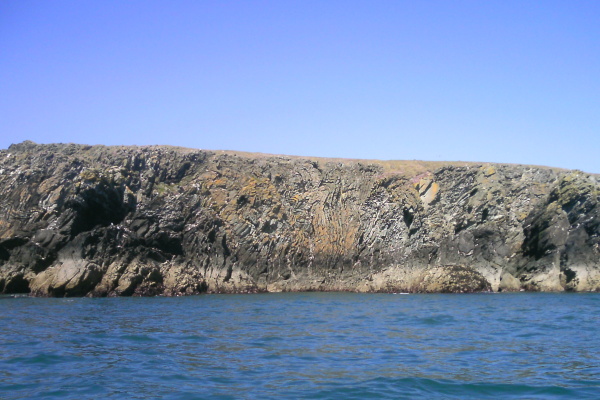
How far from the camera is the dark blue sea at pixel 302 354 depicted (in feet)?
42.8

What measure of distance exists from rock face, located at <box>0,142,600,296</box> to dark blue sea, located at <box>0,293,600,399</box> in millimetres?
16282

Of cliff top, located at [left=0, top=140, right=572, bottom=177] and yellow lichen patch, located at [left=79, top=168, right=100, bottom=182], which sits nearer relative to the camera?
yellow lichen patch, located at [left=79, top=168, right=100, bottom=182]

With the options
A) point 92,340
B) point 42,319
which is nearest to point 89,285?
point 42,319

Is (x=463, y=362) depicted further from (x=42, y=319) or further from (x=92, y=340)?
(x=42, y=319)

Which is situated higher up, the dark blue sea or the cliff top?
the cliff top

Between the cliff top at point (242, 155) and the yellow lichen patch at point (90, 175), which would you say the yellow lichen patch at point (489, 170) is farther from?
the yellow lichen patch at point (90, 175)

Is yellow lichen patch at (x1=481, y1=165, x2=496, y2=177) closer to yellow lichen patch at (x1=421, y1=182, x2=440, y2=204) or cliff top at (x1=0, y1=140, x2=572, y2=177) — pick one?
cliff top at (x1=0, y1=140, x2=572, y2=177)

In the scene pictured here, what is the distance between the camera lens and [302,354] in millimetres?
17047

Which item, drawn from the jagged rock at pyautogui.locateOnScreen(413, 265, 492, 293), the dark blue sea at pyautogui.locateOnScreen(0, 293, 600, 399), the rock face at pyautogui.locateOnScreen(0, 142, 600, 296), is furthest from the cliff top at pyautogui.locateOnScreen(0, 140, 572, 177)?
the dark blue sea at pyautogui.locateOnScreen(0, 293, 600, 399)

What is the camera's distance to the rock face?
148ft

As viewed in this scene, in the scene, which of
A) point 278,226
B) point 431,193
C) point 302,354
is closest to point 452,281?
point 431,193

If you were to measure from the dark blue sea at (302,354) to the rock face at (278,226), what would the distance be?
16.3 meters

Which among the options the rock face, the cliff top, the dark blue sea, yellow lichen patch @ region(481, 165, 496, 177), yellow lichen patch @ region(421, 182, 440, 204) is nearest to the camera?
the dark blue sea

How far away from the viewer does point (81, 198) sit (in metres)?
46.6
